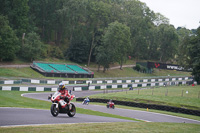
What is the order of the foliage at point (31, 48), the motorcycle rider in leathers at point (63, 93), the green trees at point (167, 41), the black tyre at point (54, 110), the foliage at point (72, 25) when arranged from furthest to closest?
the green trees at point (167, 41) < the foliage at point (72, 25) < the foliage at point (31, 48) < the motorcycle rider in leathers at point (63, 93) < the black tyre at point (54, 110)

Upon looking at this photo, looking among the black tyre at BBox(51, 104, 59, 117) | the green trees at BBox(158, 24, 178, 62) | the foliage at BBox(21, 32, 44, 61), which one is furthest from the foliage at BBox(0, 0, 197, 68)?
the black tyre at BBox(51, 104, 59, 117)

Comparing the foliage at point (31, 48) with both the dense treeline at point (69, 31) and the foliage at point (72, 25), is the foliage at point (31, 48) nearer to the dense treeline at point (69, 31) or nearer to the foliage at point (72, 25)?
the dense treeline at point (69, 31)

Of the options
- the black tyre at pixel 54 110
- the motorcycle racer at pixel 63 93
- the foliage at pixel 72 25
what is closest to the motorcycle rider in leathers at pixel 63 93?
the motorcycle racer at pixel 63 93

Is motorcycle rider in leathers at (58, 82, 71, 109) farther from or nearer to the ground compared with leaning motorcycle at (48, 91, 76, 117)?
farther from the ground

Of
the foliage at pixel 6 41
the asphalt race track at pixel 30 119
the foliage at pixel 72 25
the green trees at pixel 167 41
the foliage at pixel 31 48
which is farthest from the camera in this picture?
the green trees at pixel 167 41

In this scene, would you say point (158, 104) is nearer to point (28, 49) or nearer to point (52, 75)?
point (52, 75)

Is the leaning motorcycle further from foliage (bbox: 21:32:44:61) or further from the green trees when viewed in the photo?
the green trees

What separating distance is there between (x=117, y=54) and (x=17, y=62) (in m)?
32.3

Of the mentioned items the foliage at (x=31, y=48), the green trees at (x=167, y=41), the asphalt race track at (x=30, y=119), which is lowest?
the asphalt race track at (x=30, y=119)

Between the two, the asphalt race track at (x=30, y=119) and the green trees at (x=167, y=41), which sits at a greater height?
the green trees at (x=167, y=41)

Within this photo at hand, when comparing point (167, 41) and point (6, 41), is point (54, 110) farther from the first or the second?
point (167, 41)

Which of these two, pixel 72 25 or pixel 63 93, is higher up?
pixel 72 25

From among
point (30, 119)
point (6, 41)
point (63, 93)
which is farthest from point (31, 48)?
point (30, 119)

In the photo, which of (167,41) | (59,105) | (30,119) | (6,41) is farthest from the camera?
(167,41)
